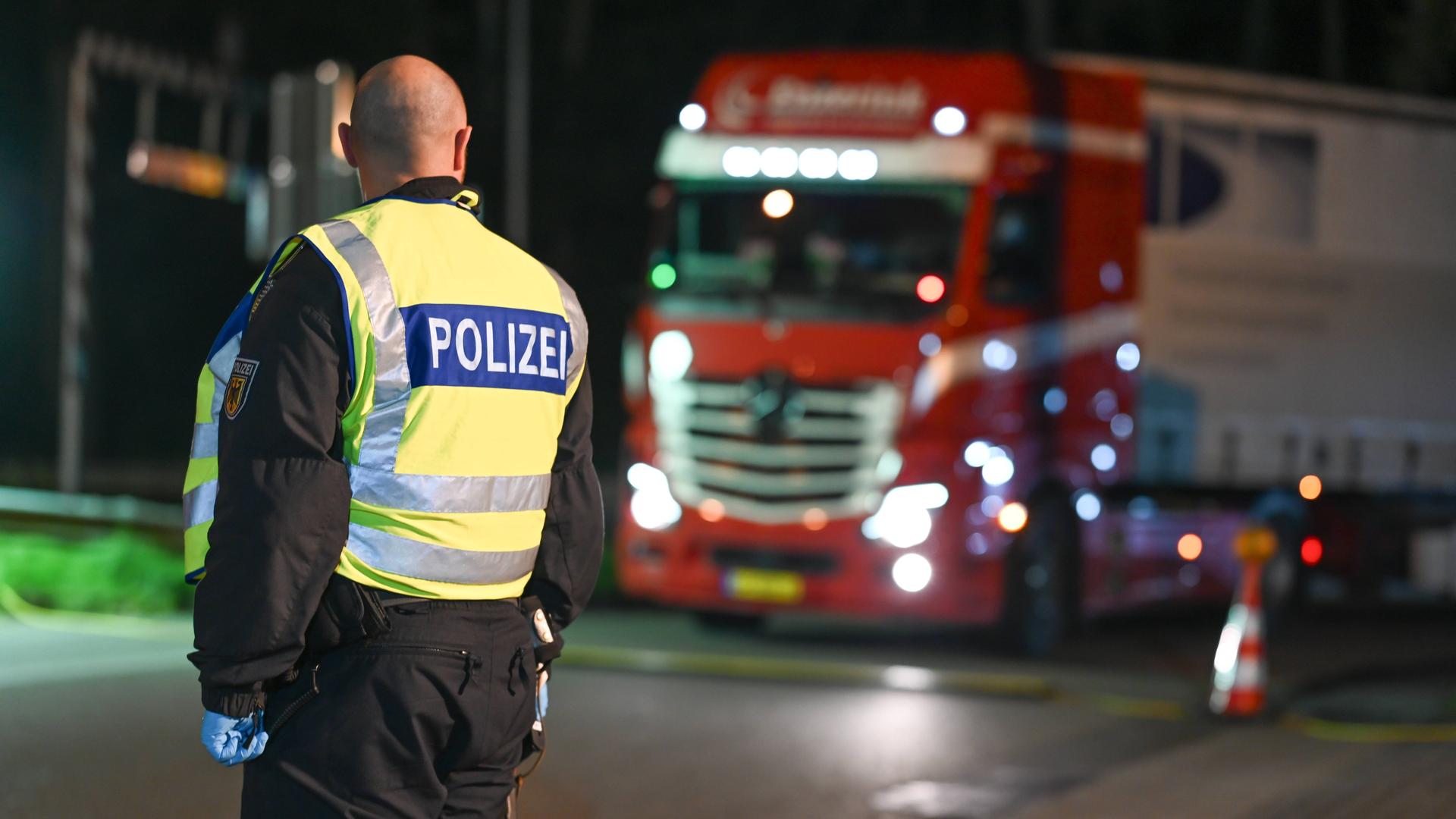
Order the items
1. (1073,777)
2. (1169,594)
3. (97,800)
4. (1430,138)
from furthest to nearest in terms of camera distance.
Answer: (1430,138)
(1169,594)
(1073,777)
(97,800)

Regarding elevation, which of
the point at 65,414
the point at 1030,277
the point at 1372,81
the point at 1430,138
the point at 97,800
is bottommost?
the point at 97,800

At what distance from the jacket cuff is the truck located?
9202 mm

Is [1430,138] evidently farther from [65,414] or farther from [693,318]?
[65,414]

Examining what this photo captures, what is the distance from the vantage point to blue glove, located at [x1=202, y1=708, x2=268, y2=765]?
347cm

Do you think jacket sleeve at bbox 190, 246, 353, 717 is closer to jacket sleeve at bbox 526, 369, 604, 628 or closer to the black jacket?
the black jacket

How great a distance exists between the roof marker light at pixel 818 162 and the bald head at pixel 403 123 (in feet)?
30.3

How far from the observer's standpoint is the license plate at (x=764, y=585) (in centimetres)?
1278

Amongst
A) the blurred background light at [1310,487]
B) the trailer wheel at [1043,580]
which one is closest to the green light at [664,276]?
the trailer wheel at [1043,580]

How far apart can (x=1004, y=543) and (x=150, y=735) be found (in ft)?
18.2

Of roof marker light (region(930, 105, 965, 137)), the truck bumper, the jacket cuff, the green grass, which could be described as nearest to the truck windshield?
roof marker light (region(930, 105, 965, 137))

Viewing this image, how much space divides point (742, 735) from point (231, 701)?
653cm

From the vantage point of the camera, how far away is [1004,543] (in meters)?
13.0

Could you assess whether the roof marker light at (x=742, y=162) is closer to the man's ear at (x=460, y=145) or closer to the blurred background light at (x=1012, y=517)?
the blurred background light at (x=1012, y=517)

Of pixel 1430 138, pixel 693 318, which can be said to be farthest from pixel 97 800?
pixel 1430 138
